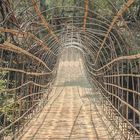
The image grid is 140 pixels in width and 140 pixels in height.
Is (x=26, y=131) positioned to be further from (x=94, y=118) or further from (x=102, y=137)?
(x=94, y=118)

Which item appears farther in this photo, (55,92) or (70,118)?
(55,92)

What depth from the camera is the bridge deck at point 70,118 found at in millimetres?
7258

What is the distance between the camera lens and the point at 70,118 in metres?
9.22

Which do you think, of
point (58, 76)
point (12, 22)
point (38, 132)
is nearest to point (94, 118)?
point (38, 132)

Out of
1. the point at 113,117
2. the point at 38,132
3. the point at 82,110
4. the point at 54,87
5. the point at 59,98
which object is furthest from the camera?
the point at 54,87

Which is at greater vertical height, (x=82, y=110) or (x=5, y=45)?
(x=5, y=45)

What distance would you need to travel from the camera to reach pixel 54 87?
17.2m

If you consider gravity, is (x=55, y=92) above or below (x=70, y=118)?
above

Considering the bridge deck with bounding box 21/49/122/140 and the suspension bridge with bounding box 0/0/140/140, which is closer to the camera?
the suspension bridge with bounding box 0/0/140/140

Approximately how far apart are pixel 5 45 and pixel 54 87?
12.3 m

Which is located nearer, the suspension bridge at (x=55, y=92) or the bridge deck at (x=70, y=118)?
the suspension bridge at (x=55, y=92)

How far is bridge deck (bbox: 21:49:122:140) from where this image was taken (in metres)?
7.26

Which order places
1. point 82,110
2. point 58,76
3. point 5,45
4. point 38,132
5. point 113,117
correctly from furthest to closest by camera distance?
point 58,76 < point 82,110 < point 113,117 < point 38,132 < point 5,45

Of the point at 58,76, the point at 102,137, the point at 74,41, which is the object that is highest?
the point at 74,41
